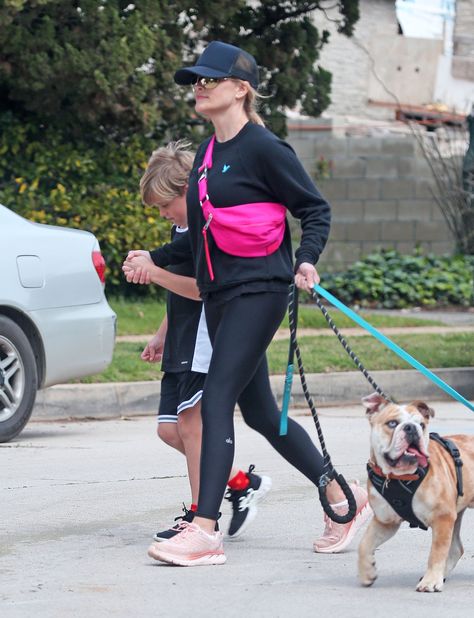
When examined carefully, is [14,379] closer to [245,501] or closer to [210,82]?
[245,501]

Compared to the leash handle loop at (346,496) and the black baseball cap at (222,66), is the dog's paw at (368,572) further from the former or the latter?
the black baseball cap at (222,66)

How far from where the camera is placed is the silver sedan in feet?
26.2

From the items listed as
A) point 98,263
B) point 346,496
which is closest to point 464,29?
point 98,263

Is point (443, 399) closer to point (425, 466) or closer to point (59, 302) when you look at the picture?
point (59, 302)

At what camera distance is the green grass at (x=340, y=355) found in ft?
33.4

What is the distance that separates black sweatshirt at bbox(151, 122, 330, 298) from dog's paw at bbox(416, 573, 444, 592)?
1.19 metres

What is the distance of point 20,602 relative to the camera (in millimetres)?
4297

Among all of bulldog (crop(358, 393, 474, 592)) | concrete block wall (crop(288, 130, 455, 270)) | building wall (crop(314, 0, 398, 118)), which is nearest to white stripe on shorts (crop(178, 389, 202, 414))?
bulldog (crop(358, 393, 474, 592))

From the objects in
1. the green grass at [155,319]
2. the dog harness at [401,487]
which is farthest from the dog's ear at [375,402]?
the green grass at [155,319]

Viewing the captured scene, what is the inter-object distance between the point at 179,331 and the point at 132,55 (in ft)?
26.0

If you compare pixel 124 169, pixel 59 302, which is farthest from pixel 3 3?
pixel 59 302

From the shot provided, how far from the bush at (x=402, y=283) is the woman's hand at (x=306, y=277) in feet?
37.6

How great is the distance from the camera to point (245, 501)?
5562 mm

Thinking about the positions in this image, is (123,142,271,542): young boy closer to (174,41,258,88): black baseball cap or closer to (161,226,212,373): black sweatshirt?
(161,226,212,373): black sweatshirt
